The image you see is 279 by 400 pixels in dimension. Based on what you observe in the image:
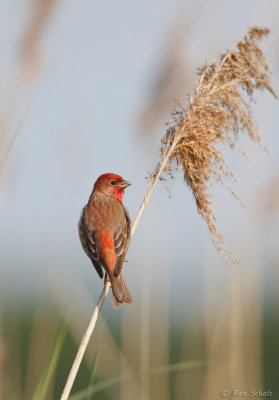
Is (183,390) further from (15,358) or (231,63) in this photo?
(231,63)

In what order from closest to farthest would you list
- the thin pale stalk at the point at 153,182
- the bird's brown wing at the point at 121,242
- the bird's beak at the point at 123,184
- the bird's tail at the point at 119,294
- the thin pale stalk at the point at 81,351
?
the thin pale stalk at the point at 81,351, the thin pale stalk at the point at 153,182, the bird's tail at the point at 119,294, the bird's brown wing at the point at 121,242, the bird's beak at the point at 123,184

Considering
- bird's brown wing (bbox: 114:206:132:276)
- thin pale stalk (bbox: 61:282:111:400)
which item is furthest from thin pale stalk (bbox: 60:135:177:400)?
bird's brown wing (bbox: 114:206:132:276)

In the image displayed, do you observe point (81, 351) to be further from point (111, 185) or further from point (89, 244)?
point (111, 185)

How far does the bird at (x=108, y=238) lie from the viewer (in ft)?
12.9

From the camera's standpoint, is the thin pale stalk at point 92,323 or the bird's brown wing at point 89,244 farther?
the bird's brown wing at point 89,244

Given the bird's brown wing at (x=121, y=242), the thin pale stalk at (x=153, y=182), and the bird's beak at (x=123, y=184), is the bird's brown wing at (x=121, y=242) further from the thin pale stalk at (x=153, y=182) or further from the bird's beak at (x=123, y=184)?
the thin pale stalk at (x=153, y=182)

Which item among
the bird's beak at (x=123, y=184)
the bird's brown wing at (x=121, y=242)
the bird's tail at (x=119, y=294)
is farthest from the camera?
the bird's beak at (x=123, y=184)

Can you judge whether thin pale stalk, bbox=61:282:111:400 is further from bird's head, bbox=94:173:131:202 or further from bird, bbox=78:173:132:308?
bird's head, bbox=94:173:131:202

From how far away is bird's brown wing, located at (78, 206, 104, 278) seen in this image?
161 inches

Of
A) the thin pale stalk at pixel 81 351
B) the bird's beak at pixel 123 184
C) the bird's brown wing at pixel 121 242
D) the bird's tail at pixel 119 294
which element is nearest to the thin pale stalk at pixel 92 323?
the thin pale stalk at pixel 81 351

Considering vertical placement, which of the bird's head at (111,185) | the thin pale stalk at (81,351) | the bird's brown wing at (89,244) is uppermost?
the bird's head at (111,185)

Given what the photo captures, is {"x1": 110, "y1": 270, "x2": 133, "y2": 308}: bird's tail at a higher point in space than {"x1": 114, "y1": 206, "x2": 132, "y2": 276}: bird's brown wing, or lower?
lower

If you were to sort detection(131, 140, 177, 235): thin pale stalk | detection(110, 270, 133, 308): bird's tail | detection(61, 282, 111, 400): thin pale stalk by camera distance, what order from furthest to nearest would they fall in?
detection(110, 270, 133, 308): bird's tail, detection(131, 140, 177, 235): thin pale stalk, detection(61, 282, 111, 400): thin pale stalk

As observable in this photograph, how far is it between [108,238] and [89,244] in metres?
0.14
